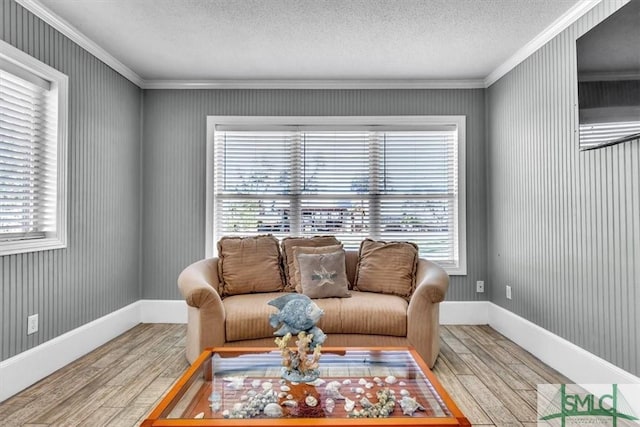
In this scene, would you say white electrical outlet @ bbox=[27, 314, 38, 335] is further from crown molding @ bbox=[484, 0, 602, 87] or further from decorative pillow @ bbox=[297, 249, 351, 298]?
crown molding @ bbox=[484, 0, 602, 87]

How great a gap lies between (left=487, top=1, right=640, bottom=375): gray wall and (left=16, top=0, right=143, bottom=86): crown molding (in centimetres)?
375

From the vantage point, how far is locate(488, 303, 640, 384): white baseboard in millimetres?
2405

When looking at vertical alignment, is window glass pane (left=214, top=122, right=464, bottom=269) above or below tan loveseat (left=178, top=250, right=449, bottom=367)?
above

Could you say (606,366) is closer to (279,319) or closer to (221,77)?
(279,319)

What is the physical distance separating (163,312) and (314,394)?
2.97m

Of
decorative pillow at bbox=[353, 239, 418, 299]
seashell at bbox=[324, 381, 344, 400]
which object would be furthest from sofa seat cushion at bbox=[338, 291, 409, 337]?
seashell at bbox=[324, 381, 344, 400]

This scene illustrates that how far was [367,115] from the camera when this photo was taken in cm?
420

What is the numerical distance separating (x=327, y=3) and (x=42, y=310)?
2947 mm

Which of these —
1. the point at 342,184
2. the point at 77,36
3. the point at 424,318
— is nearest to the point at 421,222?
the point at 342,184

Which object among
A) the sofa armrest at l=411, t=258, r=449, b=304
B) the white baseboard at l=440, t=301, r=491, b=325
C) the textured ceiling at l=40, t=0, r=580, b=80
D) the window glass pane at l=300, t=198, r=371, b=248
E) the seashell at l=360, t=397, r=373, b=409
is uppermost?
the textured ceiling at l=40, t=0, r=580, b=80

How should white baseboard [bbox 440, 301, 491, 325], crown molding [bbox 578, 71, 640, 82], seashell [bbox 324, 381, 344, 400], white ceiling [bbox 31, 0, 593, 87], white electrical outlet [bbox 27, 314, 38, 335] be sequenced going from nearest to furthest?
seashell [bbox 324, 381, 344, 400]
crown molding [bbox 578, 71, 640, 82]
white electrical outlet [bbox 27, 314, 38, 335]
white ceiling [bbox 31, 0, 593, 87]
white baseboard [bbox 440, 301, 491, 325]

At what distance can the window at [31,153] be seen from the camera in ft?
8.23

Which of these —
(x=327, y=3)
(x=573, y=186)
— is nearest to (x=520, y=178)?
(x=573, y=186)

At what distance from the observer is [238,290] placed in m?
3.27
